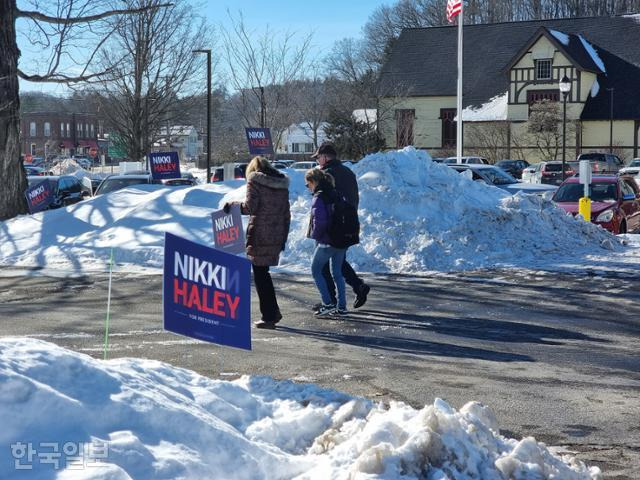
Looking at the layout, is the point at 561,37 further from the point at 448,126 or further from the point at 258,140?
the point at 258,140

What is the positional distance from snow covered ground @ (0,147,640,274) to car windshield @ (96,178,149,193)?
6.97 m

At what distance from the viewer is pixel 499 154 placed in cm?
5744

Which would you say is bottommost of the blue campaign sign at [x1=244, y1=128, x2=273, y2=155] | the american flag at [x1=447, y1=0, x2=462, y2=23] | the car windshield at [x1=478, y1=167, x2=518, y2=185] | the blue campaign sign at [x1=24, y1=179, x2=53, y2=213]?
the blue campaign sign at [x1=24, y1=179, x2=53, y2=213]

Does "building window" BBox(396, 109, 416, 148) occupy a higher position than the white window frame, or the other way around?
the white window frame

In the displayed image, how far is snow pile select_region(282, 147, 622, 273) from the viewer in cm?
1566

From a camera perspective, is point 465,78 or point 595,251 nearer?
point 595,251

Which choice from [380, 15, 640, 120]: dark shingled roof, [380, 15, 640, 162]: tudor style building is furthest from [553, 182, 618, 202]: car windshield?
[380, 15, 640, 120]: dark shingled roof

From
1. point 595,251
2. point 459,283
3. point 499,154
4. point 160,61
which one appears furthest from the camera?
point 499,154

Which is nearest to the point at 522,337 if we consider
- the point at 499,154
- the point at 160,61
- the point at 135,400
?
the point at 135,400

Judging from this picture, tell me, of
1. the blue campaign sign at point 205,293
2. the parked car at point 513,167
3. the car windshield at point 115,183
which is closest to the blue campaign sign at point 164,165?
the car windshield at point 115,183

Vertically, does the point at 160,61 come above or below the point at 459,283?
above

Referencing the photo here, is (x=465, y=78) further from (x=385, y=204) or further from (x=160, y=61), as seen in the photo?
(x=385, y=204)

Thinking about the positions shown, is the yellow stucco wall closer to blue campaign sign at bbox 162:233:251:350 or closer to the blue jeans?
the blue jeans

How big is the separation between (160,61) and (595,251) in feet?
84.1
